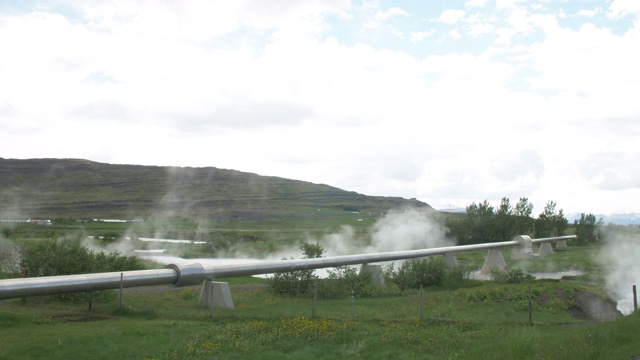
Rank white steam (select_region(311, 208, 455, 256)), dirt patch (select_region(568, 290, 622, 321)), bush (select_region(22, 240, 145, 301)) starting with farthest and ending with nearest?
white steam (select_region(311, 208, 455, 256)), bush (select_region(22, 240, 145, 301)), dirt patch (select_region(568, 290, 622, 321))

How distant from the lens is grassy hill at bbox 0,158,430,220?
A: 493ft

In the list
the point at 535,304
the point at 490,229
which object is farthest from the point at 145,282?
the point at 490,229

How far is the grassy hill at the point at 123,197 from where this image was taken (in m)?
150

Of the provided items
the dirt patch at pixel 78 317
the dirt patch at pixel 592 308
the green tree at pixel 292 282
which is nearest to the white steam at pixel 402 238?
the green tree at pixel 292 282

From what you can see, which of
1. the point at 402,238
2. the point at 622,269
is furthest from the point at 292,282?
the point at 402,238

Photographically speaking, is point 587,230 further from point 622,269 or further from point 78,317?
point 78,317

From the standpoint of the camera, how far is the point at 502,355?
11.5 meters

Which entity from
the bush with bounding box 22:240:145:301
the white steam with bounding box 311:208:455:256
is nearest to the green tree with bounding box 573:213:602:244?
the white steam with bounding box 311:208:455:256

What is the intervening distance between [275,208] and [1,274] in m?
139

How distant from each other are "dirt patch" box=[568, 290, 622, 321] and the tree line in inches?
1559

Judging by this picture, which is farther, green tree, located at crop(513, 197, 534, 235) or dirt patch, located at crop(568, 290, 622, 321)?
green tree, located at crop(513, 197, 534, 235)

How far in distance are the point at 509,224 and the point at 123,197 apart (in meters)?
128

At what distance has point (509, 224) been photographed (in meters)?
68.0

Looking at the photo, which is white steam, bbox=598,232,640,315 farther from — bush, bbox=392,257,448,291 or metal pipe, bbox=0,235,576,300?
metal pipe, bbox=0,235,576,300
